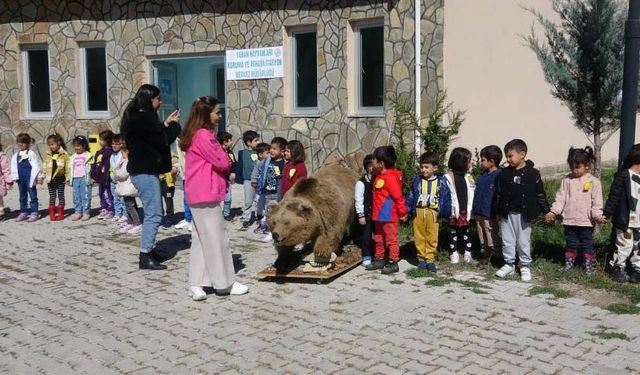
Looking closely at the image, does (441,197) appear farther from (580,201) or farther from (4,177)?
(4,177)

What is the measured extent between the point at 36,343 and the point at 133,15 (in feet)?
36.8

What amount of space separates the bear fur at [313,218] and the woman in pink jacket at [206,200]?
63 centimetres

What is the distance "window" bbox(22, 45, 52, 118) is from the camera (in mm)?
16816

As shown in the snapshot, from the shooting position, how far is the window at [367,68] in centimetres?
1284

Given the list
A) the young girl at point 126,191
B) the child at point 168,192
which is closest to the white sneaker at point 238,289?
the young girl at point 126,191

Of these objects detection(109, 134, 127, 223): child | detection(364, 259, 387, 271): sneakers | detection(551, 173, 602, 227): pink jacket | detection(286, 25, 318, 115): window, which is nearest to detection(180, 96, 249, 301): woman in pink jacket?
detection(364, 259, 387, 271): sneakers

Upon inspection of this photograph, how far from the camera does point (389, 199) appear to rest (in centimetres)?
747

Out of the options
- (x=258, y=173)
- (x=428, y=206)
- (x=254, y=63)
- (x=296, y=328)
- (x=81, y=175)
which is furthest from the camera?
(x=254, y=63)

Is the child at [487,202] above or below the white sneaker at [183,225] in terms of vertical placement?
above

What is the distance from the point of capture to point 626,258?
696 centimetres

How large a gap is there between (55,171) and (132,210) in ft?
6.72

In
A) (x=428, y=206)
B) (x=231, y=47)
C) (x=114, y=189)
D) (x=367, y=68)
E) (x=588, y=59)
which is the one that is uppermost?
(x=231, y=47)

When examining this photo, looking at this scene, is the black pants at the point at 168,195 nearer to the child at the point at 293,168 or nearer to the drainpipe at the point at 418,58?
the child at the point at 293,168

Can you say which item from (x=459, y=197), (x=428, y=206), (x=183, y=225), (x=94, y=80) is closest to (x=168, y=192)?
(x=183, y=225)
